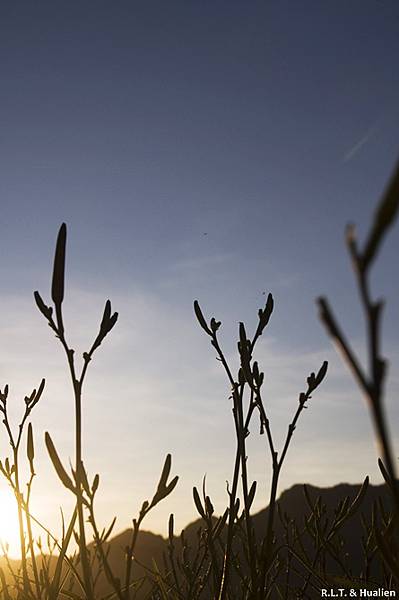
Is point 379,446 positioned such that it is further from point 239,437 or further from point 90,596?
point 239,437

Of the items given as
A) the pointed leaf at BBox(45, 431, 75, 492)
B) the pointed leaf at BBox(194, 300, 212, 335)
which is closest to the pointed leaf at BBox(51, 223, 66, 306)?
the pointed leaf at BBox(45, 431, 75, 492)

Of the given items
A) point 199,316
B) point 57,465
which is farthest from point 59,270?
point 199,316

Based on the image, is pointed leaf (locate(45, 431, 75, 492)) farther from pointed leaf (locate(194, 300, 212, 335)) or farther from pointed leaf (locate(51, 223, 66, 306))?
pointed leaf (locate(194, 300, 212, 335))

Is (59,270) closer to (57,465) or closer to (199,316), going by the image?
(57,465)

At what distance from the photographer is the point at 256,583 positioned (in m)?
1.43

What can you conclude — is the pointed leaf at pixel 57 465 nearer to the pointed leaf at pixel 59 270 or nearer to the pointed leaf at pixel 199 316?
→ the pointed leaf at pixel 59 270

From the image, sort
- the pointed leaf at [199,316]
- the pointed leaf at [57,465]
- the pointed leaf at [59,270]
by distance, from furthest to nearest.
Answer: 1. the pointed leaf at [199,316]
2. the pointed leaf at [57,465]
3. the pointed leaf at [59,270]

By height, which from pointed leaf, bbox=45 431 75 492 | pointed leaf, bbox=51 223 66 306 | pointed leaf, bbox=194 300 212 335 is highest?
pointed leaf, bbox=194 300 212 335

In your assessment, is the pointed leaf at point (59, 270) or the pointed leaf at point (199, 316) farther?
the pointed leaf at point (199, 316)

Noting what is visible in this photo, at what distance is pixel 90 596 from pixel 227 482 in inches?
43.3

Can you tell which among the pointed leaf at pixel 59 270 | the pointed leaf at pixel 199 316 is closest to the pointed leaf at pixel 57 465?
the pointed leaf at pixel 59 270

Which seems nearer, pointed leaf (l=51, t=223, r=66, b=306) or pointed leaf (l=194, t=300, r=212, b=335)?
pointed leaf (l=51, t=223, r=66, b=306)

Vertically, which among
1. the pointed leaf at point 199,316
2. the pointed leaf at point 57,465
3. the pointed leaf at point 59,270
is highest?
the pointed leaf at point 199,316

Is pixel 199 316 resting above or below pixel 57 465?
above
